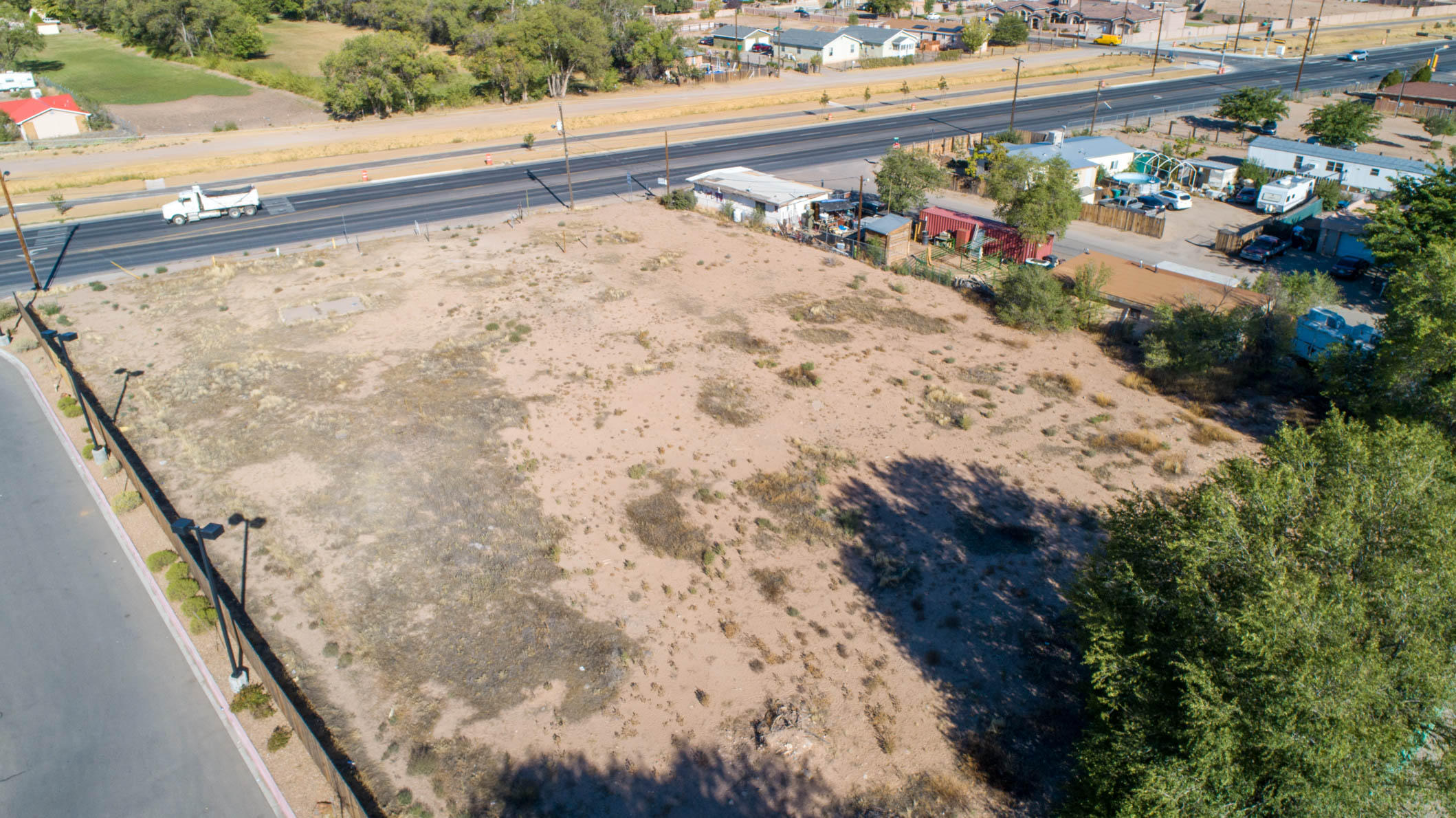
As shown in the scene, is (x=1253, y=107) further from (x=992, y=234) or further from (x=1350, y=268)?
(x=992, y=234)

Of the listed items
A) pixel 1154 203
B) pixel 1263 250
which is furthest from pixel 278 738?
pixel 1154 203

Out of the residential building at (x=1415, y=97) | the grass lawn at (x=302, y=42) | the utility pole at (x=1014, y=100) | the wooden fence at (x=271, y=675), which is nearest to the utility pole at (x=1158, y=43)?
the utility pole at (x=1014, y=100)

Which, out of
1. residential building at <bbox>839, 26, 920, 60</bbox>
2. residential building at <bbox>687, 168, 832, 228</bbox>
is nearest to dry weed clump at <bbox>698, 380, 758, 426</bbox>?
residential building at <bbox>687, 168, 832, 228</bbox>

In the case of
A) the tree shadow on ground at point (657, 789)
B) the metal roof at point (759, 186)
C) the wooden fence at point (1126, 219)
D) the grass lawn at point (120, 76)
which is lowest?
the tree shadow on ground at point (657, 789)

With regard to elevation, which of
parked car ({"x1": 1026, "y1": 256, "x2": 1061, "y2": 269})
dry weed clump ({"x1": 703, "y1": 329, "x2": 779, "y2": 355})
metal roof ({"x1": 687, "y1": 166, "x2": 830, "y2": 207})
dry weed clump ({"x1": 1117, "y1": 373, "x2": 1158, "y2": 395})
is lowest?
dry weed clump ({"x1": 1117, "y1": 373, "x2": 1158, "y2": 395})

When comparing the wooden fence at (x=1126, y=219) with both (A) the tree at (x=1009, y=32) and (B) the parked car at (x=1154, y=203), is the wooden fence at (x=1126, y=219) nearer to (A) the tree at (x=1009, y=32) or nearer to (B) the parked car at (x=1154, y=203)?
(B) the parked car at (x=1154, y=203)

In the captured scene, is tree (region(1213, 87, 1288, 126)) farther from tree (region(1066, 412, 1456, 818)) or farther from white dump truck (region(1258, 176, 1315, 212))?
tree (region(1066, 412, 1456, 818))

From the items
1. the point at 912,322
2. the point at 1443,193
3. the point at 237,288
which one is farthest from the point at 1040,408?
the point at 237,288
